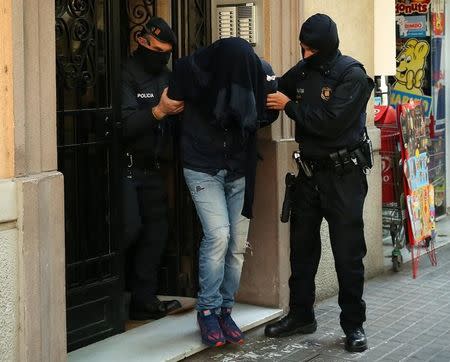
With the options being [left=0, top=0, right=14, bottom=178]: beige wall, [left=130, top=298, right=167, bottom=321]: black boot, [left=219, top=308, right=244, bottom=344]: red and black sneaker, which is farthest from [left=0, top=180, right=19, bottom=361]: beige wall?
[left=130, top=298, right=167, bottom=321]: black boot

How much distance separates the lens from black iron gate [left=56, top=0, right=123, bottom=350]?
564 cm

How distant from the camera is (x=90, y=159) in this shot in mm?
5879

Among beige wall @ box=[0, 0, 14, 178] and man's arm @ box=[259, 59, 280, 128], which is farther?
man's arm @ box=[259, 59, 280, 128]

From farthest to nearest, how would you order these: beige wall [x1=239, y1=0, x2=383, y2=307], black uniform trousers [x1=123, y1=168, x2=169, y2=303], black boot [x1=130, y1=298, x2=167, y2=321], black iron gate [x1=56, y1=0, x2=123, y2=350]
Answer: beige wall [x1=239, y1=0, x2=383, y2=307] → black boot [x1=130, y1=298, x2=167, y2=321] → black uniform trousers [x1=123, y1=168, x2=169, y2=303] → black iron gate [x1=56, y1=0, x2=123, y2=350]

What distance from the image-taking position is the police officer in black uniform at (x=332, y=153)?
592cm

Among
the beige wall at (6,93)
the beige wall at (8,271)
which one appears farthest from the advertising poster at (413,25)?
the beige wall at (8,271)

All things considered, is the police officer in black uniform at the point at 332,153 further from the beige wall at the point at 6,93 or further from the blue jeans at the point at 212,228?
the beige wall at the point at 6,93

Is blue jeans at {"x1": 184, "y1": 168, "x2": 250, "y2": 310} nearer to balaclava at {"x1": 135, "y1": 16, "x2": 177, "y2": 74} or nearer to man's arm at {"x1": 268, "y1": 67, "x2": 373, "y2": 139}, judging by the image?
man's arm at {"x1": 268, "y1": 67, "x2": 373, "y2": 139}

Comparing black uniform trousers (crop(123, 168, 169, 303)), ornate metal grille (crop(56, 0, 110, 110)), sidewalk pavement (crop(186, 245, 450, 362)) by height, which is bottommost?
sidewalk pavement (crop(186, 245, 450, 362))

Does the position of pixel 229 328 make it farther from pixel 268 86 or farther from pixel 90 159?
pixel 268 86

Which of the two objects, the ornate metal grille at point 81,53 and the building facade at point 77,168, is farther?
the ornate metal grille at point 81,53

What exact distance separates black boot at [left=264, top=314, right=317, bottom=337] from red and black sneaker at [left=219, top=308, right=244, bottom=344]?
0.32 meters

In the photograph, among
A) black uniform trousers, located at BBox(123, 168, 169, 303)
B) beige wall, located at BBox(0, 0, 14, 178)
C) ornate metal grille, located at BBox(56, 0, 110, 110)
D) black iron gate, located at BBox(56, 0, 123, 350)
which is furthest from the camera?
black uniform trousers, located at BBox(123, 168, 169, 303)

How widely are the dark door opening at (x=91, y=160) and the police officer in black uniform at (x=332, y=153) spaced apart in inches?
41.3
